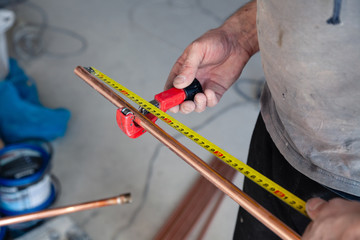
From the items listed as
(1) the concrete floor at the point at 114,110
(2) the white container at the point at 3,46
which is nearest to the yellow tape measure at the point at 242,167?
(1) the concrete floor at the point at 114,110

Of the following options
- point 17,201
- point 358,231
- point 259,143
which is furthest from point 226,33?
point 17,201

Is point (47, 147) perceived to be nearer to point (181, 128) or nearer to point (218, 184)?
point (181, 128)

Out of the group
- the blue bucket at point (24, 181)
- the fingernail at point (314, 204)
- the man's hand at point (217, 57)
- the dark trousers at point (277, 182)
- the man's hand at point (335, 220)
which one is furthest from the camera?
the blue bucket at point (24, 181)

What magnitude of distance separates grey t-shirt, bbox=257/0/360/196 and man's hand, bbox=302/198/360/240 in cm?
15

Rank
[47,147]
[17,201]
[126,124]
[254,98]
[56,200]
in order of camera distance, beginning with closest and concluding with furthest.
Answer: [126,124], [17,201], [56,200], [47,147], [254,98]

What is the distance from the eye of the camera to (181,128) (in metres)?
0.80

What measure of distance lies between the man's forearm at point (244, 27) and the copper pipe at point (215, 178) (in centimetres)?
37

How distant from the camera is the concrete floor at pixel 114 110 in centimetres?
167

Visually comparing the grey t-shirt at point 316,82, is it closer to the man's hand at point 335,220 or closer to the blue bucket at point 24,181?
the man's hand at point 335,220

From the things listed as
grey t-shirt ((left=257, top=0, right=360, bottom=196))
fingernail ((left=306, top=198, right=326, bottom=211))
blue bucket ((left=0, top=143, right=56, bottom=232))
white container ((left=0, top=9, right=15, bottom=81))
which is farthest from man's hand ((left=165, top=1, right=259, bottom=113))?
white container ((left=0, top=9, right=15, bottom=81))

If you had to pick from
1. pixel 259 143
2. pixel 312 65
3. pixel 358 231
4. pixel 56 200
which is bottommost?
pixel 56 200

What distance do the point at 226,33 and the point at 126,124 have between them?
391 millimetres

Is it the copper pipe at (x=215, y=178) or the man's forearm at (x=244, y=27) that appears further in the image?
the man's forearm at (x=244, y=27)

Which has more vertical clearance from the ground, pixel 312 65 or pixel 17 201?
pixel 312 65
